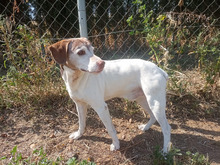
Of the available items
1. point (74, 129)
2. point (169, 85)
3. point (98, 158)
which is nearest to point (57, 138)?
point (74, 129)

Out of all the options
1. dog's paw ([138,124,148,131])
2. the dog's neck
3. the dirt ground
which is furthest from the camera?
dog's paw ([138,124,148,131])

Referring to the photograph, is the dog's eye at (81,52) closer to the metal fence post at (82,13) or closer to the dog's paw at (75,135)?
the metal fence post at (82,13)

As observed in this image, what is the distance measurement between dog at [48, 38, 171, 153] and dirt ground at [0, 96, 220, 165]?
223mm

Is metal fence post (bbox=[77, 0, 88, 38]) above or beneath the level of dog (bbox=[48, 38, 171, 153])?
above

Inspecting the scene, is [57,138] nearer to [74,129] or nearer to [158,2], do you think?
[74,129]

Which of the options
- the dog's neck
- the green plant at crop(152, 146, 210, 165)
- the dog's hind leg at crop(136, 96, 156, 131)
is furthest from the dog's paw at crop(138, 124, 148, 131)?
the dog's neck

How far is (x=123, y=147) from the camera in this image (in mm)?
2246

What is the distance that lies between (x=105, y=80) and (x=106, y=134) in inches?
33.3

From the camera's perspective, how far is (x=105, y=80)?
206cm

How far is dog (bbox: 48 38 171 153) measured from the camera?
69.2 inches

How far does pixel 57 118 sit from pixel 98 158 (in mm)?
987

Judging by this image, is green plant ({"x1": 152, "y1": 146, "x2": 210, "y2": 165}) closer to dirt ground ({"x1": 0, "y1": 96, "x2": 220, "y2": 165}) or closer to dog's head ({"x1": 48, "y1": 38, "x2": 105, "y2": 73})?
dirt ground ({"x1": 0, "y1": 96, "x2": 220, "y2": 165})

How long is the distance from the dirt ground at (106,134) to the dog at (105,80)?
223 mm

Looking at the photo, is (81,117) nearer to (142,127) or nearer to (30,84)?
(142,127)
